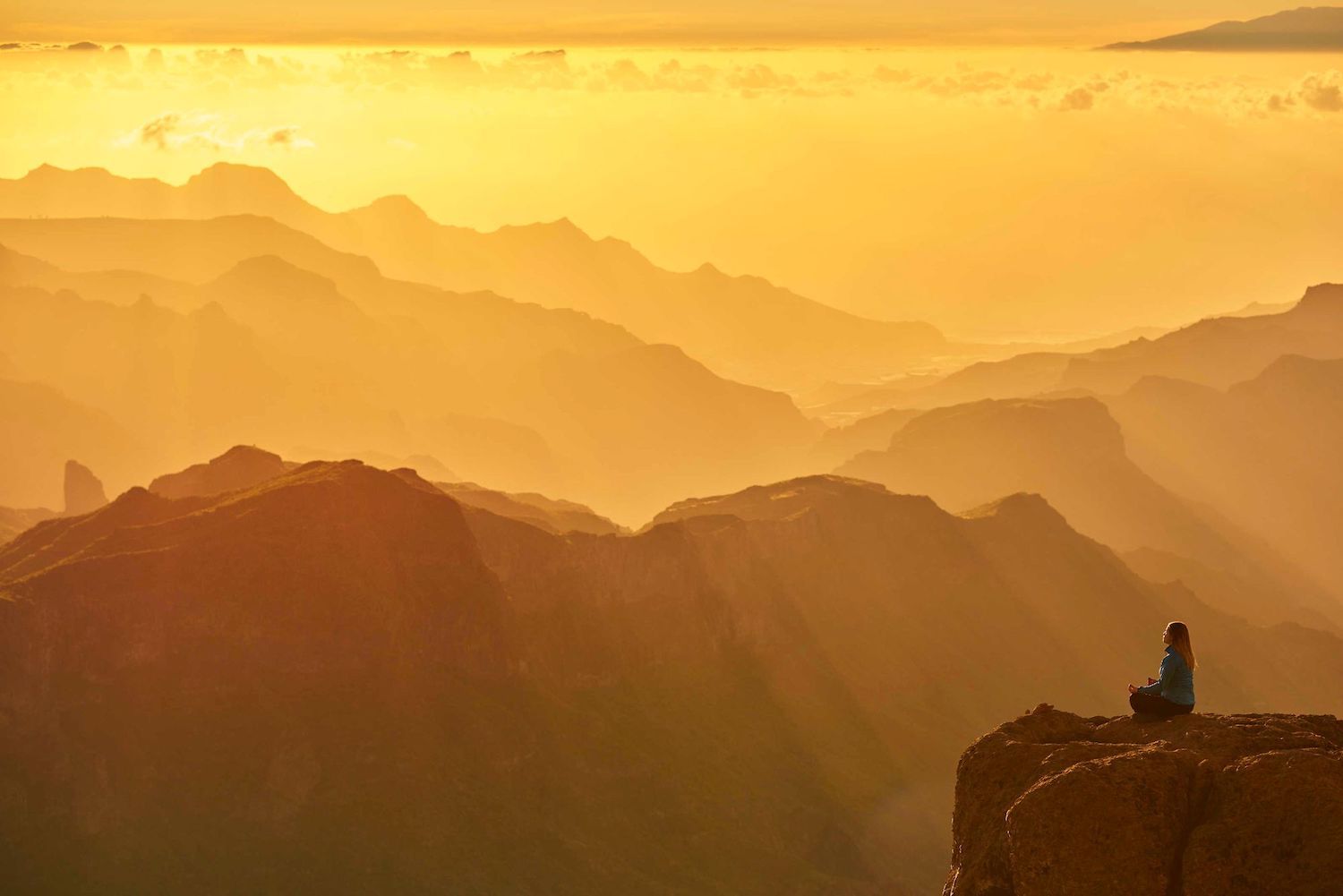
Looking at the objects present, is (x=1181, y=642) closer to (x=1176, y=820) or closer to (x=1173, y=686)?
(x=1173, y=686)

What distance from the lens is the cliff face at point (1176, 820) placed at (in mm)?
25281

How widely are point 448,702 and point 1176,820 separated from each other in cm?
10670

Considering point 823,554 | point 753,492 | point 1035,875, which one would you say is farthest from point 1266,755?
point 753,492

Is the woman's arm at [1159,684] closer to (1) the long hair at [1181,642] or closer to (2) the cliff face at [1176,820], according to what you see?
(1) the long hair at [1181,642]

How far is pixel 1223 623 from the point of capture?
196500mm

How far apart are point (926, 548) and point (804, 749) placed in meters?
41.8

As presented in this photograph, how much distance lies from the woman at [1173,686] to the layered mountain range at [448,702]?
9168 centimetres

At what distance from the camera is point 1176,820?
26406 millimetres

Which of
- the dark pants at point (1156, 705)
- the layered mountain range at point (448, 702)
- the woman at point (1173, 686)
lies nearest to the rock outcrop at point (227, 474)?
the layered mountain range at point (448, 702)

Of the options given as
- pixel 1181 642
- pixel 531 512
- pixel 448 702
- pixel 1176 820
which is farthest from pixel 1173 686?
pixel 531 512

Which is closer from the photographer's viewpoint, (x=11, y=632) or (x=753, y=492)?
(x=11, y=632)

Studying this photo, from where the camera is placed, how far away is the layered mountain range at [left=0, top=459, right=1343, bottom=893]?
373ft

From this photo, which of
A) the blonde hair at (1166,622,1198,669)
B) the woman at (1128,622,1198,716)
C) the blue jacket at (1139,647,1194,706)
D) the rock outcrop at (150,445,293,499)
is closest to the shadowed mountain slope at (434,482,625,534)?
the rock outcrop at (150,445,293,499)

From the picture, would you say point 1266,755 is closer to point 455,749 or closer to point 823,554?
point 455,749
